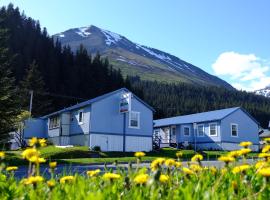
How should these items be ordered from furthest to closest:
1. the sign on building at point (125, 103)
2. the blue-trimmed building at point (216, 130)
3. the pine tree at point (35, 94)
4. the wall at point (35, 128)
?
the pine tree at point (35, 94), the wall at point (35, 128), the blue-trimmed building at point (216, 130), the sign on building at point (125, 103)

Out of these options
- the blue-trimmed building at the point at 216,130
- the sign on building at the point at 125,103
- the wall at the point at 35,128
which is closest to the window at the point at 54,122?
the wall at the point at 35,128

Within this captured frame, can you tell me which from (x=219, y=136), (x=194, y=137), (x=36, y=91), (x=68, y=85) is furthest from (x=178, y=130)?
(x=68, y=85)

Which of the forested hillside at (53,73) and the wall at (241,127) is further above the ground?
the forested hillside at (53,73)

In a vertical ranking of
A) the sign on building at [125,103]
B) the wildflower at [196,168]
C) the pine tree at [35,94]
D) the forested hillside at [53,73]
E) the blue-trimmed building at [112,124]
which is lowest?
the wildflower at [196,168]

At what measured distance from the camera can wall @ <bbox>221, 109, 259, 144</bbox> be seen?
50.2m

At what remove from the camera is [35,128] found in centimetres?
5109

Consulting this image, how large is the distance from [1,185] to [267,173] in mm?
2772

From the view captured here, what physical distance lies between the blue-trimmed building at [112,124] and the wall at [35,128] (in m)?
8.90

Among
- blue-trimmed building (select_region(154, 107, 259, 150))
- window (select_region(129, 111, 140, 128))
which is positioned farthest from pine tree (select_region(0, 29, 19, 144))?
blue-trimmed building (select_region(154, 107, 259, 150))

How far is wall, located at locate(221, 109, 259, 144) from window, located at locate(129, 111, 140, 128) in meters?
14.3

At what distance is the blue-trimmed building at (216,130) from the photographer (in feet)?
164

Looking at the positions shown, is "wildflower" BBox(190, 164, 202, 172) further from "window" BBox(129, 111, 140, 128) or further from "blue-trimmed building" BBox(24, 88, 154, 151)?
"window" BBox(129, 111, 140, 128)

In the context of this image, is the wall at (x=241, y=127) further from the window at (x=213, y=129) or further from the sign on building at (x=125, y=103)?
the sign on building at (x=125, y=103)

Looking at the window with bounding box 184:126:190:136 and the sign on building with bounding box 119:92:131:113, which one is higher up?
the sign on building with bounding box 119:92:131:113
